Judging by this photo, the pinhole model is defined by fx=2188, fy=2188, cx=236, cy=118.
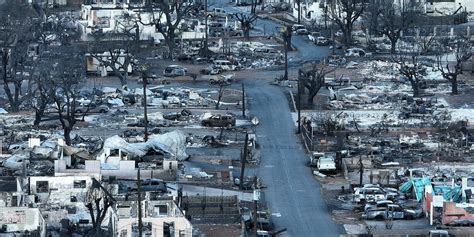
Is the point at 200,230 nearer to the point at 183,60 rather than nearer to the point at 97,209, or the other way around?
the point at 97,209

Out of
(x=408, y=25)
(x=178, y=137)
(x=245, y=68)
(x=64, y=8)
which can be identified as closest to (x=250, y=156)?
(x=178, y=137)

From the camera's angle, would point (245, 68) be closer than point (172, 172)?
No

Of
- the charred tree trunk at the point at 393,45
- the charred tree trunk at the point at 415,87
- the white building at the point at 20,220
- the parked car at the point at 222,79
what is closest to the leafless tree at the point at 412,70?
the charred tree trunk at the point at 415,87

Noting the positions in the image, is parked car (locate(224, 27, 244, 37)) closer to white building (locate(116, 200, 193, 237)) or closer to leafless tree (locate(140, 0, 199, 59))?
leafless tree (locate(140, 0, 199, 59))

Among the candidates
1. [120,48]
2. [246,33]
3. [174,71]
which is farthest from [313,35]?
[174,71]

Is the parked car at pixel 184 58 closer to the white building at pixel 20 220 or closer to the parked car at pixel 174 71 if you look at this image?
the parked car at pixel 174 71

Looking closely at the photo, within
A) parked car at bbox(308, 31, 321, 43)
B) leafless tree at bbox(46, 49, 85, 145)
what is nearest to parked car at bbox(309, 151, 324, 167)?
leafless tree at bbox(46, 49, 85, 145)
